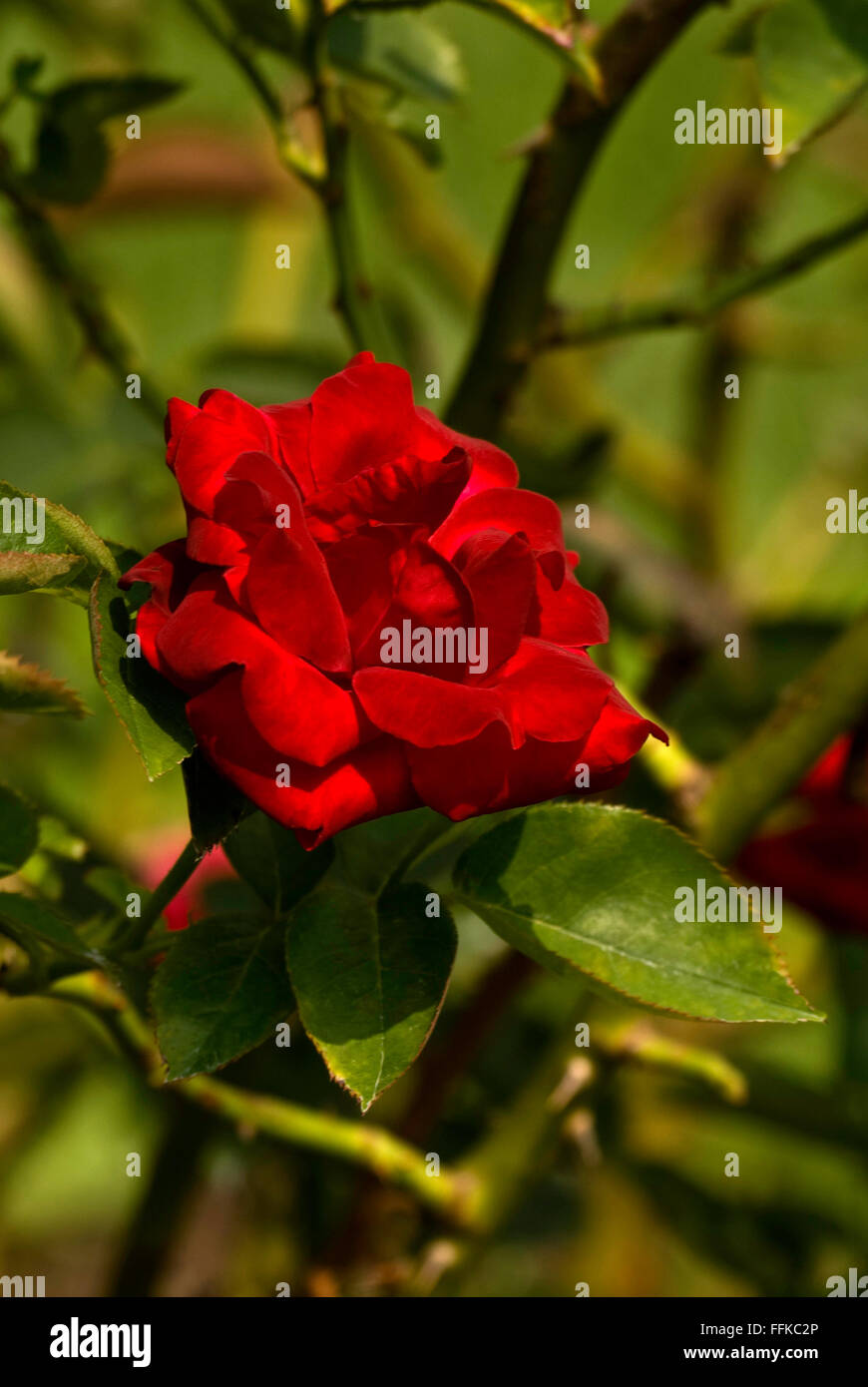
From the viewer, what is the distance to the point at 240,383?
0.65m

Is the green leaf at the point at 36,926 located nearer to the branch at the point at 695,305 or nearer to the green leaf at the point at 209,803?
the green leaf at the point at 209,803

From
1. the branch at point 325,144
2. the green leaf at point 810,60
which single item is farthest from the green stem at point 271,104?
the green leaf at point 810,60

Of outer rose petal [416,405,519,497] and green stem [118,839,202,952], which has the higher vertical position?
outer rose petal [416,405,519,497]

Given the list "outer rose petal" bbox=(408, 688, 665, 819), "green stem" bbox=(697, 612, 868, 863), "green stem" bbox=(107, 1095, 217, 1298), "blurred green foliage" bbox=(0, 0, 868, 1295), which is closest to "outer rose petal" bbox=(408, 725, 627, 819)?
"outer rose petal" bbox=(408, 688, 665, 819)

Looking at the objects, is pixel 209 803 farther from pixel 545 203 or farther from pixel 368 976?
pixel 545 203

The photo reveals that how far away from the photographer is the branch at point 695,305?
1.39 ft

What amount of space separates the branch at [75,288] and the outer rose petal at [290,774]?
0.24 metres

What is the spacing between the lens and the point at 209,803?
0.86 feet

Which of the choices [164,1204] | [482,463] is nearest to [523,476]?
[482,463]

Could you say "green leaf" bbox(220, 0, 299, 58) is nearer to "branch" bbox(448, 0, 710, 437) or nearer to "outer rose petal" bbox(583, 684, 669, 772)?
"branch" bbox(448, 0, 710, 437)

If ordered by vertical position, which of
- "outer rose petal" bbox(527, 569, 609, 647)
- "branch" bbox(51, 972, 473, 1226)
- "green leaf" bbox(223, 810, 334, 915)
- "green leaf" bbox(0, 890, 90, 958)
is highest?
"outer rose petal" bbox(527, 569, 609, 647)

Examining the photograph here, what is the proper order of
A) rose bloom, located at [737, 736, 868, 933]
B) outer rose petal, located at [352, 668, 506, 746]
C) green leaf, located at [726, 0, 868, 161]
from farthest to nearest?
rose bloom, located at [737, 736, 868, 933] → green leaf, located at [726, 0, 868, 161] → outer rose petal, located at [352, 668, 506, 746]

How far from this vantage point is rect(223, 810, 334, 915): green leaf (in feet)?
0.98

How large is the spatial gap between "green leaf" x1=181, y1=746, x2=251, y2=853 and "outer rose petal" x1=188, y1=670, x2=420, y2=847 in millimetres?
13
